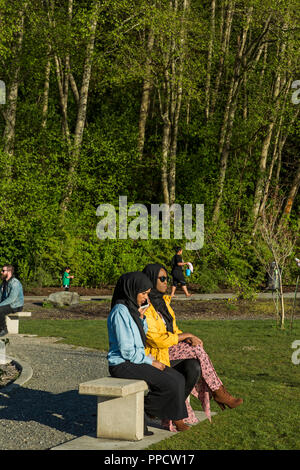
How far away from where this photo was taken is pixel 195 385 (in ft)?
26.2

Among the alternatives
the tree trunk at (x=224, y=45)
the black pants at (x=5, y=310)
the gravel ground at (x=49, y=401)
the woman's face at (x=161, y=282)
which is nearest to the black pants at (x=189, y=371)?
the woman's face at (x=161, y=282)

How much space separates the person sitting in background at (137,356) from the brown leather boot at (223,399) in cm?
57

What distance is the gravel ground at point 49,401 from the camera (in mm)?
7449

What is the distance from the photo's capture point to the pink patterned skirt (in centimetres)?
785

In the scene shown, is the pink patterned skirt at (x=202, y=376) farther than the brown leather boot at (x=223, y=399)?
No

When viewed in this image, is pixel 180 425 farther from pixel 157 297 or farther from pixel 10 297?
pixel 10 297

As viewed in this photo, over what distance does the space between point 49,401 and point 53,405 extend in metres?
0.25

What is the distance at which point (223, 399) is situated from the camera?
800 centimetres

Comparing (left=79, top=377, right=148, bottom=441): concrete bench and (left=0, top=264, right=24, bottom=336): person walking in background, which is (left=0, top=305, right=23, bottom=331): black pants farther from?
(left=79, top=377, right=148, bottom=441): concrete bench

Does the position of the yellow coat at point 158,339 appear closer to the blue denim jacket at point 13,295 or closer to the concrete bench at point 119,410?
the concrete bench at point 119,410

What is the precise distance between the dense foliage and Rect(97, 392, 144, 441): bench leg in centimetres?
1754

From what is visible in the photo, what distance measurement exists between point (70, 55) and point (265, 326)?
63.8ft

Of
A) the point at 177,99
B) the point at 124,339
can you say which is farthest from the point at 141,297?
the point at 177,99

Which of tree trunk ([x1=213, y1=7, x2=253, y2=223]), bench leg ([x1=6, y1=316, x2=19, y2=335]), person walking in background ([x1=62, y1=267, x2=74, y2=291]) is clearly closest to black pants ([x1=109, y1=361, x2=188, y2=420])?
bench leg ([x1=6, y1=316, x2=19, y2=335])
